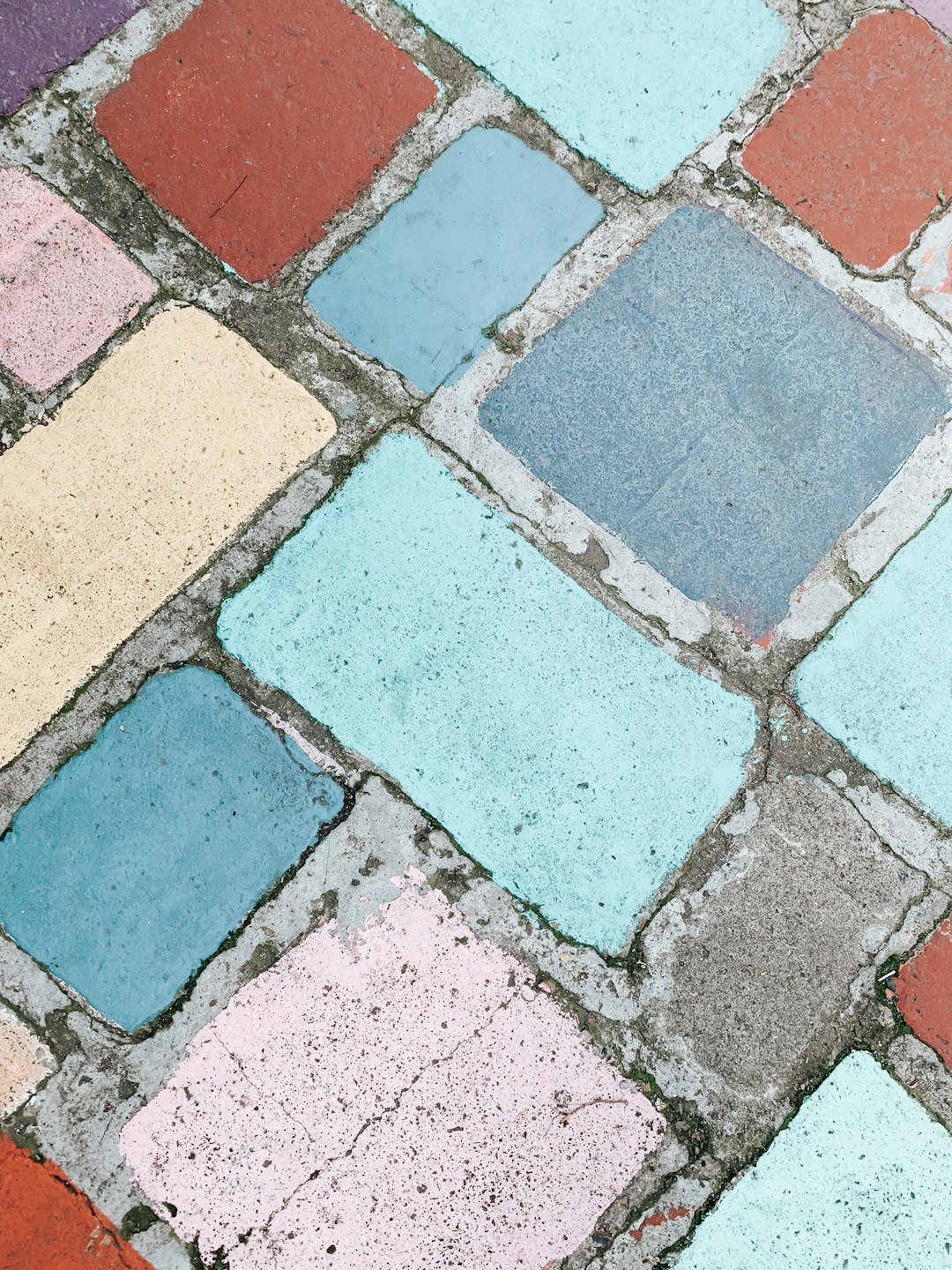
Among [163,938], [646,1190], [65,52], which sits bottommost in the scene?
[163,938]

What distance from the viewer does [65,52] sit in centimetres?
170

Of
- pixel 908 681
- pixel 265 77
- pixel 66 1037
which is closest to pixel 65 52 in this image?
pixel 265 77

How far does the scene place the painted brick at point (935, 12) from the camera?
1.77 metres

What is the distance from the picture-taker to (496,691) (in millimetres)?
1670

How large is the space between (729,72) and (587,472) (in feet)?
2.95

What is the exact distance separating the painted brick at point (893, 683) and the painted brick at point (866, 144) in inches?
28.5

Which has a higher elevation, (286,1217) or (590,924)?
(590,924)

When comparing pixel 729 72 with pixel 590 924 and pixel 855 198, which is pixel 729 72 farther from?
pixel 590 924

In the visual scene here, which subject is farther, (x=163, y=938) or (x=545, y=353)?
(x=545, y=353)

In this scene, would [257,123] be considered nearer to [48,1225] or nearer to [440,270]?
[440,270]

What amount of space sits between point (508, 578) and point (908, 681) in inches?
33.1

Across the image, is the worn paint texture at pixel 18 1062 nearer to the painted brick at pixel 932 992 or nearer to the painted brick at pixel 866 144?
the painted brick at pixel 932 992

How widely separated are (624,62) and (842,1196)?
2.31 meters

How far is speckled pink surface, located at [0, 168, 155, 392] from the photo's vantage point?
5.50 ft
